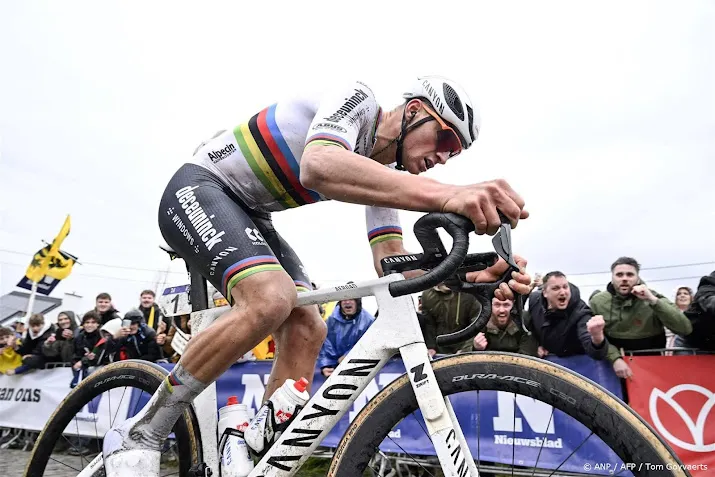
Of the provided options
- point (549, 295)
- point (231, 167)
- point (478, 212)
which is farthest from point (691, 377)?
point (231, 167)

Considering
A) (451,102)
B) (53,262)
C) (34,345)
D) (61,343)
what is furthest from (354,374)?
(53,262)

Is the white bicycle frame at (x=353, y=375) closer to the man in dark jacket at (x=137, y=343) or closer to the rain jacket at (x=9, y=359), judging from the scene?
the man in dark jacket at (x=137, y=343)

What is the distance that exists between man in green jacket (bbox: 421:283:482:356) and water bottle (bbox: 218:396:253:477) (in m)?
3.49

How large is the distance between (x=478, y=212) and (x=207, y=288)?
1.49 m

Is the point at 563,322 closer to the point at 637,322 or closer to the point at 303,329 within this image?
the point at 637,322

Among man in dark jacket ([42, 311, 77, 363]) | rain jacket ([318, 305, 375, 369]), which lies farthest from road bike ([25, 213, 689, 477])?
man in dark jacket ([42, 311, 77, 363])

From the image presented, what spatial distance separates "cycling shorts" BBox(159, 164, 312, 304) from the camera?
2.06 m

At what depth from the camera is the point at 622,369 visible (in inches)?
181

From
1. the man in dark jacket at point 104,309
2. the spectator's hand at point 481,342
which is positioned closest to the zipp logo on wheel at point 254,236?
the spectator's hand at point 481,342

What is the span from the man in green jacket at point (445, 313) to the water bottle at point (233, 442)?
349cm

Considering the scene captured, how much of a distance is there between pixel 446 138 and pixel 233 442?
63.3 inches

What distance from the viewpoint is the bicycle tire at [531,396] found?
1.47m

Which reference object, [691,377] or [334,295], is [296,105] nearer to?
[334,295]

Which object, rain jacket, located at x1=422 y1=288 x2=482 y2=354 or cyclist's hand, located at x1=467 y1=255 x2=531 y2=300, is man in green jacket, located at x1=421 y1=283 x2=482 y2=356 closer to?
rain jacket, located at x1=422 y1=288 x2=482 y2=354
